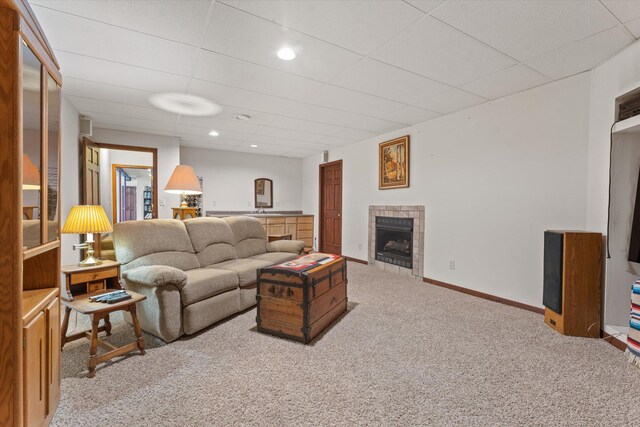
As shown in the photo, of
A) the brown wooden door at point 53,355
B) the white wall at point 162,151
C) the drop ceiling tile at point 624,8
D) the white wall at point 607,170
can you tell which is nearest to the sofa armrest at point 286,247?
the white wall at point 162,151

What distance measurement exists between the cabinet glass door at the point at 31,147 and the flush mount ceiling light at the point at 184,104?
89.9 inches

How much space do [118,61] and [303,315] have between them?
276cm

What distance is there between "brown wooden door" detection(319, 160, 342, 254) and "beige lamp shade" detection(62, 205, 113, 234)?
464cm

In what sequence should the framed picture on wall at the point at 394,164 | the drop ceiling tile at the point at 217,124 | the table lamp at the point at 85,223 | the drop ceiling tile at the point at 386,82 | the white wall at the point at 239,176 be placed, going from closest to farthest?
the table lamp at the point at 85,223 < the drop ceiling tile at the point at 386,82 < the drop ceiling tile at the point at 217,124 < the framed picture on wall at the point at 394,164 < the white wall at the point at 239,176

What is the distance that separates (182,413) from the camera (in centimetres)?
165

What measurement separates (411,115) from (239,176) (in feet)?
14.6

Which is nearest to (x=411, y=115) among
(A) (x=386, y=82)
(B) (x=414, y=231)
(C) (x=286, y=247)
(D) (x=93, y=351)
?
(A) (x=386, y=82)

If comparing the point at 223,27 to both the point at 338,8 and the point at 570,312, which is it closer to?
the point at 338,8

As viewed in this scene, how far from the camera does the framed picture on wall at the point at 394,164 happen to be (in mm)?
4902

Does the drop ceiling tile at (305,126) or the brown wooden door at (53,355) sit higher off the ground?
the drop ceiling tile at (305,126)

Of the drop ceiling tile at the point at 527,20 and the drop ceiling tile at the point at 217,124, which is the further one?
the drop ceiling tile at the point at 217,124

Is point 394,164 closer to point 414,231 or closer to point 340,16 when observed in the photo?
point 414,231

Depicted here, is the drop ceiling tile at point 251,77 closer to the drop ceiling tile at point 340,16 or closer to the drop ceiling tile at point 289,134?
the drop ceiling tile at point 340,16

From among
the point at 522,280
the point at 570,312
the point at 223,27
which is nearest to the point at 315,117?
the point at 223,27
